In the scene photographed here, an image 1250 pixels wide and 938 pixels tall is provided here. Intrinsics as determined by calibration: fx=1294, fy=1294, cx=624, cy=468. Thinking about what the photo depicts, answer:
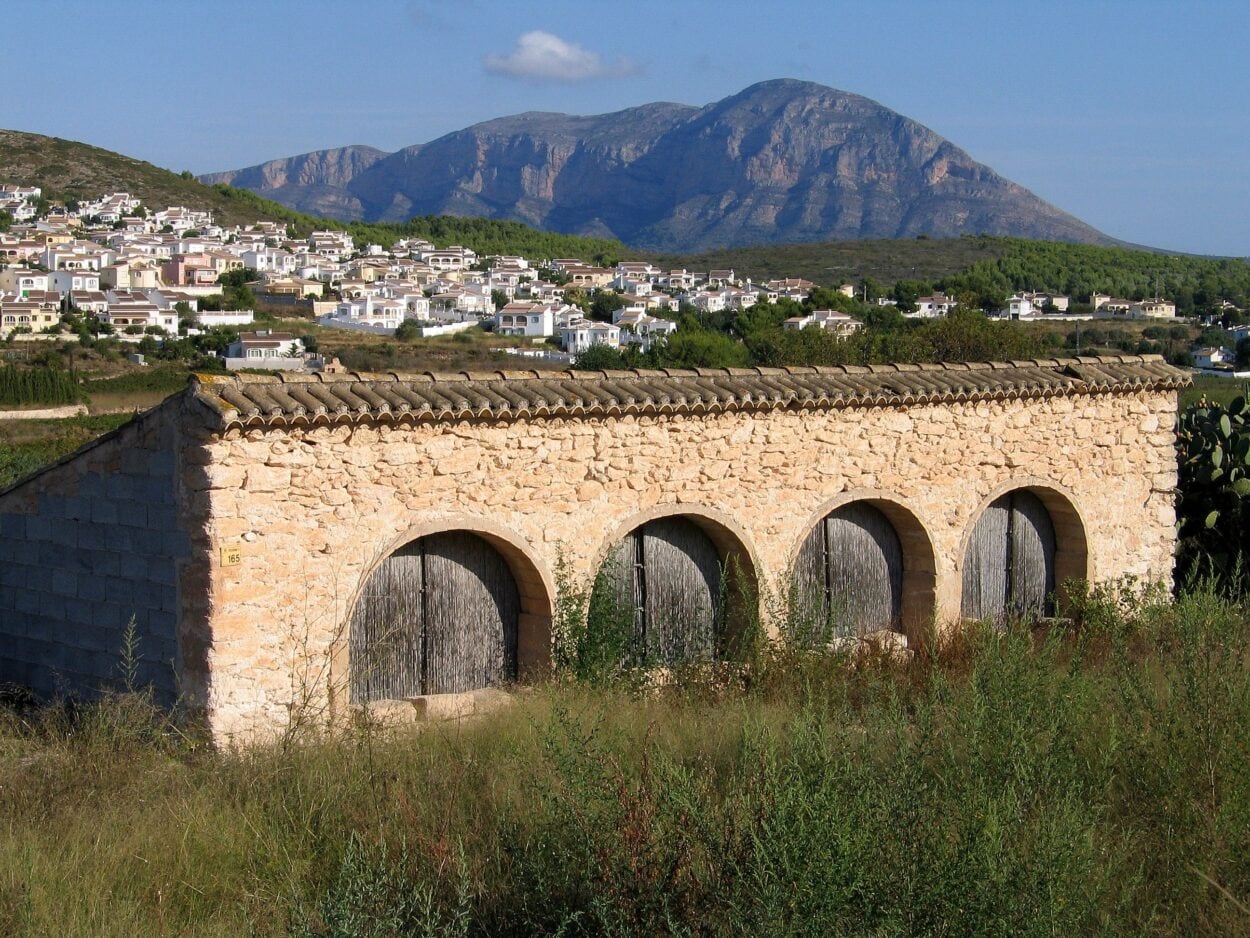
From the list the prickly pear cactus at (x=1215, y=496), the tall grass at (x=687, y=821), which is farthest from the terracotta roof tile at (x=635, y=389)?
the tall grass at (x=687, y=821)

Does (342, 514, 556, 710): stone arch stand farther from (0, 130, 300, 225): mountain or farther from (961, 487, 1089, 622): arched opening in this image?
(0, 130, 300, 225): mountain

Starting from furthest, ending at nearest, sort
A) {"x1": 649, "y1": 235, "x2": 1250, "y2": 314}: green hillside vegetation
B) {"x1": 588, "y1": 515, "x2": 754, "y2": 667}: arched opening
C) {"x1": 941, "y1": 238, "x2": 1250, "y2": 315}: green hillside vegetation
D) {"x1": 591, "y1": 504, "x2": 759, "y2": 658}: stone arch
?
1. {"x1": 649, "y1": 235, "x2": 1250, "y2": 314}: green hillside vegetation
2. {"x1": 941, "y1": 238, "x2": 1250, "y2": 315}: green hillside vegetation
3. {"x1": 588, "y1": 515, "x2": 754, "y2": 667}: arched opening
4. {"x1": 591, "y1": 504, "x2": 759, "y2": 658}: stone arch

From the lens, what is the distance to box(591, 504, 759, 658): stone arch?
1020cm

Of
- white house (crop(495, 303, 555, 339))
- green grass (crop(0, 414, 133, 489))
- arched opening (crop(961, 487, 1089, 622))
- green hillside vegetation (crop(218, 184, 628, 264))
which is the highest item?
green hillside vegetation (crop(218, 184, 628, 264))

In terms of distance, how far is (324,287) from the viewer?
97438mm

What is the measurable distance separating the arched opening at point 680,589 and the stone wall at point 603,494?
18cm

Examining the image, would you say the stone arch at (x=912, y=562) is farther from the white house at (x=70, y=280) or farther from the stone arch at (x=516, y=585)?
the white house at (x=70, y=280)

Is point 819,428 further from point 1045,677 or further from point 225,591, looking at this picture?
point 225,591

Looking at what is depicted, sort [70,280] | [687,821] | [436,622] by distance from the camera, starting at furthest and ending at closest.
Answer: [70,280] → [436,622] → [687,821]

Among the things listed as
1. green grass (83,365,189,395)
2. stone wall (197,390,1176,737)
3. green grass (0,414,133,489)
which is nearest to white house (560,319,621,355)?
green grass (83,365,189,395)

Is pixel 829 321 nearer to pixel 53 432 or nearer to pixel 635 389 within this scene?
pixel 53 432

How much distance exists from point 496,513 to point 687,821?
180 inches

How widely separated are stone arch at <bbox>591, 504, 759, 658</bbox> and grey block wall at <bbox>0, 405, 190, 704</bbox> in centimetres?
332

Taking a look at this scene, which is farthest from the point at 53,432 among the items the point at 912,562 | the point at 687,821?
the point at 687,821
